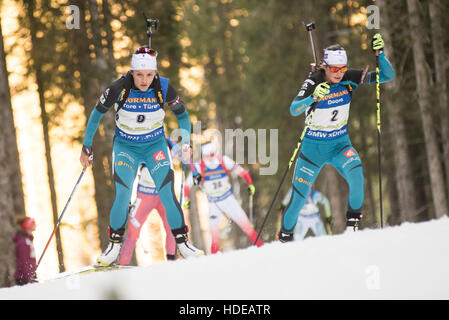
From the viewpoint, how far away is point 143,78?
6578mm

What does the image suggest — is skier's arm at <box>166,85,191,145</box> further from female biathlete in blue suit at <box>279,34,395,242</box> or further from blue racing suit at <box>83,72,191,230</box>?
female biathlete in blue suit at <box>279,34,395,242</box>

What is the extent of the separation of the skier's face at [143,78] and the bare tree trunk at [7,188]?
4931 mm

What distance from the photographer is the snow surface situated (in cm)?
436

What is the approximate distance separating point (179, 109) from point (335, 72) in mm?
2024

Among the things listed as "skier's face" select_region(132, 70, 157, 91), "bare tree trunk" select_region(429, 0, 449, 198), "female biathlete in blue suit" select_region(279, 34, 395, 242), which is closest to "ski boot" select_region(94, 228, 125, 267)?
"skier's face" select_region(132, 70, 157, 91)

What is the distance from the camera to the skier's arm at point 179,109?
6926 millimetres

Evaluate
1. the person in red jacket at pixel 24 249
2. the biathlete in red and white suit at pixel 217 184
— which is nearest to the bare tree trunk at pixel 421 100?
the biathlete in red and white suit at pixel 217 184

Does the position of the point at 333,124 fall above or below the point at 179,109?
below

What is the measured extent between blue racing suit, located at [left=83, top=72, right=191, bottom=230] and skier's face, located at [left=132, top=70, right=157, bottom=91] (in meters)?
0.08

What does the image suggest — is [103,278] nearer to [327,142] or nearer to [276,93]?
[327,142]

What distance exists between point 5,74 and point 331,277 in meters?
8.75

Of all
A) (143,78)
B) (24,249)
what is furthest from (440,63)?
(24,249)

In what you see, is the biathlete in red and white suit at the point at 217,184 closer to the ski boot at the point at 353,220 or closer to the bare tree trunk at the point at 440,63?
the ski boot at the point at 353,220

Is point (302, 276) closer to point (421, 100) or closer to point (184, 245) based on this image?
point (184, 245)
